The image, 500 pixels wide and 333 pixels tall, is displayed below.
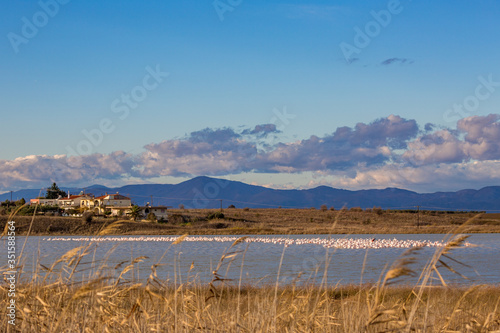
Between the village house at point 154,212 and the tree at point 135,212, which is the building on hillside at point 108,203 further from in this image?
the tree at point 135,212

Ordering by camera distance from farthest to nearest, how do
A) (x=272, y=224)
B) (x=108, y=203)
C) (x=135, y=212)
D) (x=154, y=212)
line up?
1. (x=108, y=203)
2. (x=154, y=212)
3. (x=272, y=224)
4. (x=135, y=212)

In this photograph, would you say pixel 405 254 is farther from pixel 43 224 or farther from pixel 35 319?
pixel 43 224

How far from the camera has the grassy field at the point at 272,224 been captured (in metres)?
59.8

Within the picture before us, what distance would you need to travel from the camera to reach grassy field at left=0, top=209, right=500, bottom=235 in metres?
59.8

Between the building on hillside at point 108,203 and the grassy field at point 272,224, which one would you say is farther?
the building on hillside at point 108,203

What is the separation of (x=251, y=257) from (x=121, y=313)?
23780 mm

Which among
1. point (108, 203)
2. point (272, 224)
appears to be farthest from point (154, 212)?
point (272, 224)

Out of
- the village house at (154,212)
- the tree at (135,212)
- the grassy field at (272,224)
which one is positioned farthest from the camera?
the village house at (154,212)

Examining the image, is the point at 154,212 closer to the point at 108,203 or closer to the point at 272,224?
the point at 108,203

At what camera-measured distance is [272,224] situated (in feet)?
249

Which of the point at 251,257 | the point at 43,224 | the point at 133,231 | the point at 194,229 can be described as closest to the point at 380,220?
the point at 194,229

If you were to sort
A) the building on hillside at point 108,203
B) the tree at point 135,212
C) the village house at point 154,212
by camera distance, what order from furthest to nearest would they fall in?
the building on hillside at point 108,203, the village house at point 154,212, the tree at point 135,212

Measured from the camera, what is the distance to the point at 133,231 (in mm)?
60344

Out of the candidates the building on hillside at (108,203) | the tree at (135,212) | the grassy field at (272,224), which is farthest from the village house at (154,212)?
the building on hillside at (108,203)
